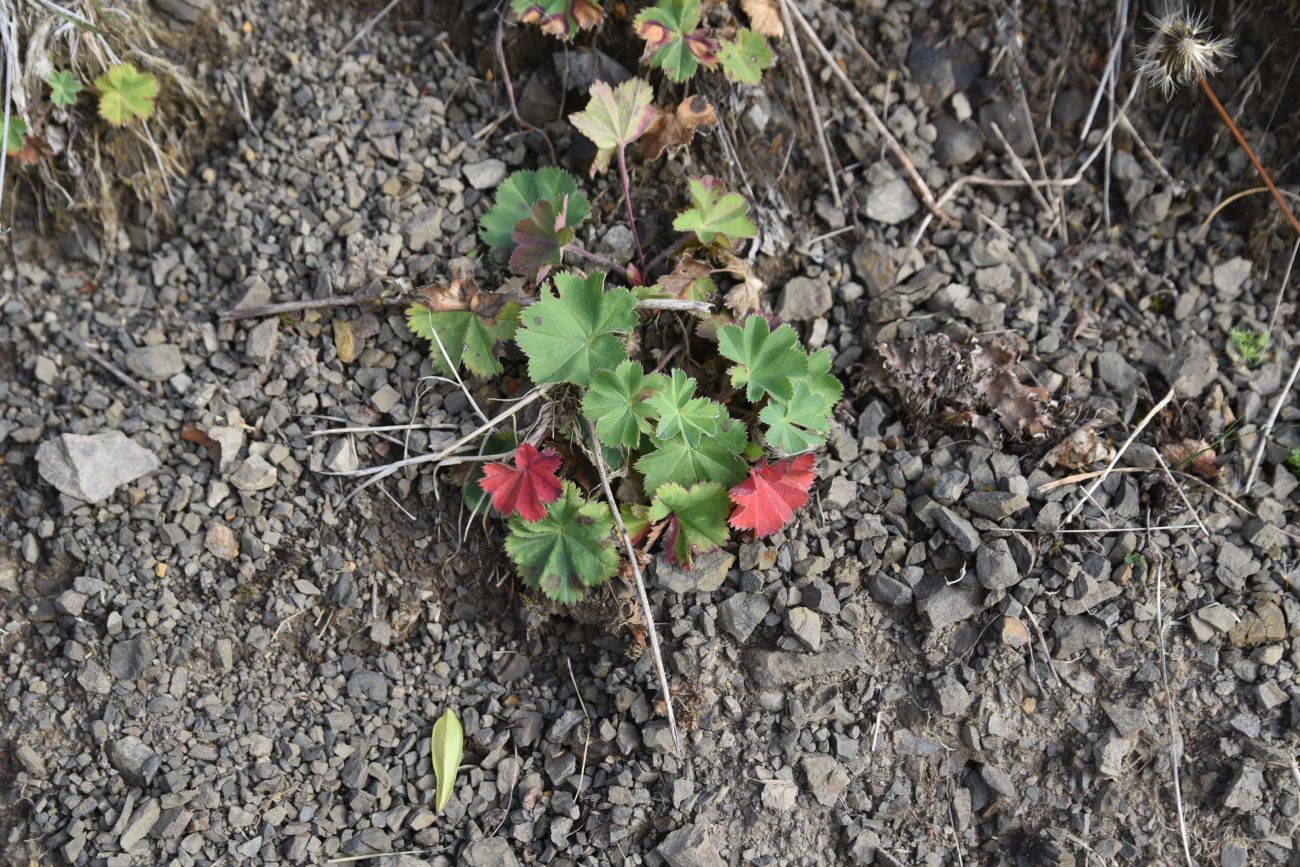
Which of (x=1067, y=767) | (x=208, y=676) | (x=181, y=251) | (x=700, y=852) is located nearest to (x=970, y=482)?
(x=1067, y=767)

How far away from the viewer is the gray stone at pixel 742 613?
2.42 m

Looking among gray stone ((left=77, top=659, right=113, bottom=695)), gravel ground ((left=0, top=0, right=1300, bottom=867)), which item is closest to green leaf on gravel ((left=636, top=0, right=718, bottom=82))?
gravel ground ((left=0, top=0, right=1300, bottom=867))

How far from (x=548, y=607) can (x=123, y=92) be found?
172 cm

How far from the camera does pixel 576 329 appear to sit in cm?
236

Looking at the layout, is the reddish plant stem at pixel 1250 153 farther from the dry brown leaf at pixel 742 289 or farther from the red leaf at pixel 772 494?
the red leaf at pixel 772 494

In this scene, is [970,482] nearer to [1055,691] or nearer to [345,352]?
[1055,691]

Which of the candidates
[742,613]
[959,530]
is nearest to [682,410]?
[742,613]

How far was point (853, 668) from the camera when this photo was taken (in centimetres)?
242

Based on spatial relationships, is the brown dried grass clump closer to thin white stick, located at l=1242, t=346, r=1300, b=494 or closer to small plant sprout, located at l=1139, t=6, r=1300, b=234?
small plant sprout, located at l=1139, t=6, r=1300, b=234

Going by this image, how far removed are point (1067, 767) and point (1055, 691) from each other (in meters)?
0.18

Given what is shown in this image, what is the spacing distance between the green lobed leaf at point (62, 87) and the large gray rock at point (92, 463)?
87 cm

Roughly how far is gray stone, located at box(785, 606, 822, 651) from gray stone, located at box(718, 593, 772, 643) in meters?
0.07

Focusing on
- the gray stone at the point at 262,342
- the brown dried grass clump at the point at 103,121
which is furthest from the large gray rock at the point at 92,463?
the brown dried grass clump at the point at 103,121

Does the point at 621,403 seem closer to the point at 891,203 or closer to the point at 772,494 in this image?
the point at 772,494
